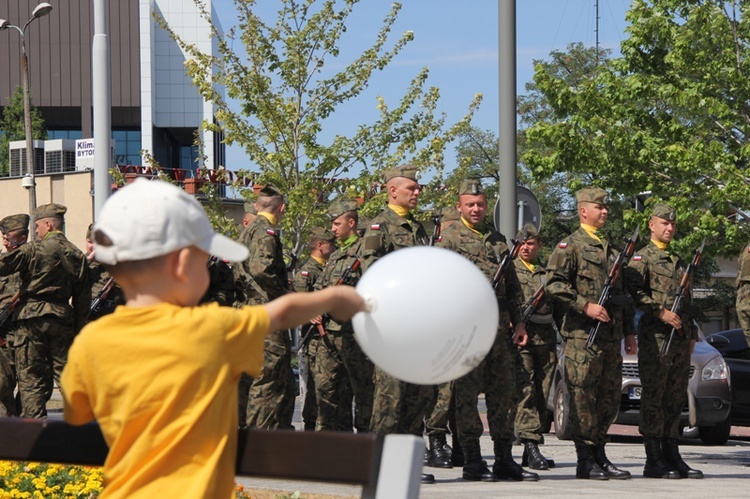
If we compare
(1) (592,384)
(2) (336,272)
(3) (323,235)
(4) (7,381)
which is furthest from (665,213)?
(4) (7,381)

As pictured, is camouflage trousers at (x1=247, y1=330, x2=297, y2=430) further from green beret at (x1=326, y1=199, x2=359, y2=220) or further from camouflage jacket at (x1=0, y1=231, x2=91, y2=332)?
camouflage jacket at (x1=0, y1=231, x2=91, y2=332)

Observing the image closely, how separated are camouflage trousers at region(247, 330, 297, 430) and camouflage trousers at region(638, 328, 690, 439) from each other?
2.91m

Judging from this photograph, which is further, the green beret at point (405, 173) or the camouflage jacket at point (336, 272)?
the camouflage jacket at point (336, 272)

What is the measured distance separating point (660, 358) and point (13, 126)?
182 feet

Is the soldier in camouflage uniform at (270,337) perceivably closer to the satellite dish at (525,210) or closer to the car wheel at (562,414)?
the satellite dish at (525,210)

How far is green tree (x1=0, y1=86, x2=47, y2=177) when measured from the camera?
62750 millimetres

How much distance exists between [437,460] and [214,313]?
8.38m

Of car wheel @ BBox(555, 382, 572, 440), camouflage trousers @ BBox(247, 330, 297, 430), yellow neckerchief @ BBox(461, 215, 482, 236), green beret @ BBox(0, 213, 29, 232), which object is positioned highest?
yellow neckerchief @ BBox(461, 215, 482, 236)

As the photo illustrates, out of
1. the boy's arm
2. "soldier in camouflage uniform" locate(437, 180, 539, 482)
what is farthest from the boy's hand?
"soldier in camouflage uniform" locate(437, 180, 539, 482)

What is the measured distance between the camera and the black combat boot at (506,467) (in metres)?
10.6

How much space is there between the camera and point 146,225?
126 inches

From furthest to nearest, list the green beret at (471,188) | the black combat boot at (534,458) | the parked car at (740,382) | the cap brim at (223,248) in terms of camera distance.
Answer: the parked car at (740,382), the black combat boot at (534,458), the green beret at (471,188), the cap brim at (223,248)

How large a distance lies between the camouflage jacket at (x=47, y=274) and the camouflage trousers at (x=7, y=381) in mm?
893

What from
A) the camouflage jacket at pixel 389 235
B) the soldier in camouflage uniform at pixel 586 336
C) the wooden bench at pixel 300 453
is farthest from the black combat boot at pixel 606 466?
the wooden bench at pixel 300 453
